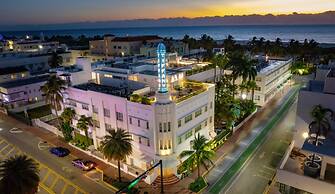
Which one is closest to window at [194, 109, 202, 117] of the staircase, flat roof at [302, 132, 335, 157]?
the staircase

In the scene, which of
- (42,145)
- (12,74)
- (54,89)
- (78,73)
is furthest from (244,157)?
(12,74)

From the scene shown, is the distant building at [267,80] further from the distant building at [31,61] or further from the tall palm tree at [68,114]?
the distant building at [31,61]

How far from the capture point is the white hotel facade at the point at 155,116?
4181cm

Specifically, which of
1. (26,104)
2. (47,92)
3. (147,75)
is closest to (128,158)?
(147,75)

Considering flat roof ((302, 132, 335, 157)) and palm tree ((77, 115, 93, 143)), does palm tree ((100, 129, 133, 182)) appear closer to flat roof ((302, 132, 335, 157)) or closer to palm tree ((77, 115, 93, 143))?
palm tree ((77, 115, 93, 143))

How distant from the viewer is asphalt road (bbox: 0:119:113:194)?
140ft

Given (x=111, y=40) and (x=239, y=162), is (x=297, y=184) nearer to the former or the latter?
(x=239, y=162)

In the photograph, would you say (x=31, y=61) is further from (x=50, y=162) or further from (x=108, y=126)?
(x=108, y=126)

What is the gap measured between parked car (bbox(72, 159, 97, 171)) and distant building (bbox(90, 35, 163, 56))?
276 feet

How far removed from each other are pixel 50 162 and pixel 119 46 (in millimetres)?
88180

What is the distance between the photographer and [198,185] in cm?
4097

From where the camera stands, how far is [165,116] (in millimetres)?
41469

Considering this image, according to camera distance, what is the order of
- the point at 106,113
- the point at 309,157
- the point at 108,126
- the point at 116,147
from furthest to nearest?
1. the point at 108,126
2. the point at 106,113
3. the point at 116,147
4. the point at 309,157

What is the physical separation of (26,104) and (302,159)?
3043 inches
